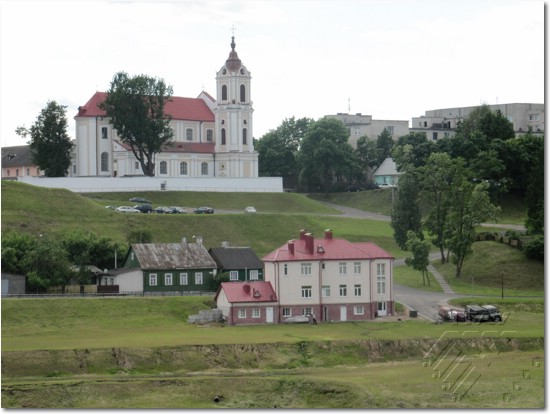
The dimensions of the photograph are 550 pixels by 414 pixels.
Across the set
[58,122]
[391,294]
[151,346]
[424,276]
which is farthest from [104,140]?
[151,346]

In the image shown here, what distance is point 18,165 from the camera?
146 meters

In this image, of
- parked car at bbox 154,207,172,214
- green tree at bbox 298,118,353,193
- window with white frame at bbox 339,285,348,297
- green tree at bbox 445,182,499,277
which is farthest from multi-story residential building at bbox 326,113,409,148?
window with white frame at bbox 339,285,348,297

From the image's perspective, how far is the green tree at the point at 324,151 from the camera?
430 ft

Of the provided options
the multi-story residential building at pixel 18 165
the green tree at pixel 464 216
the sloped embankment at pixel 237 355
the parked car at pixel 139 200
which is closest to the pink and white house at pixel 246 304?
the sloped embankment at pixel 237 355

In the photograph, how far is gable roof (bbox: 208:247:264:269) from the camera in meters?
80.8

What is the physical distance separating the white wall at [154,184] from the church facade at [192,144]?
752 cm

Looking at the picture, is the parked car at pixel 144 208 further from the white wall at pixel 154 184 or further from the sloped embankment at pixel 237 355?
the sloped embankment at pixel 237 355

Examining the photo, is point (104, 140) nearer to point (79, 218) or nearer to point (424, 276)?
point (79, 218)

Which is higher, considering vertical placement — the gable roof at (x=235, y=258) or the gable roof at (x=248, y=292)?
the gable roof at (x=235, y=258)

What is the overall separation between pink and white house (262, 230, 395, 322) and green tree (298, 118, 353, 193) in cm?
5674

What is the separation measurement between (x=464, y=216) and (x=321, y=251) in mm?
16403

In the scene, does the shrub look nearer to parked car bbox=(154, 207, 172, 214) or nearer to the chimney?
the chimney

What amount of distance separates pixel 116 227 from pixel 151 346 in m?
36.8

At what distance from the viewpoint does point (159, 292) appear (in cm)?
7844
